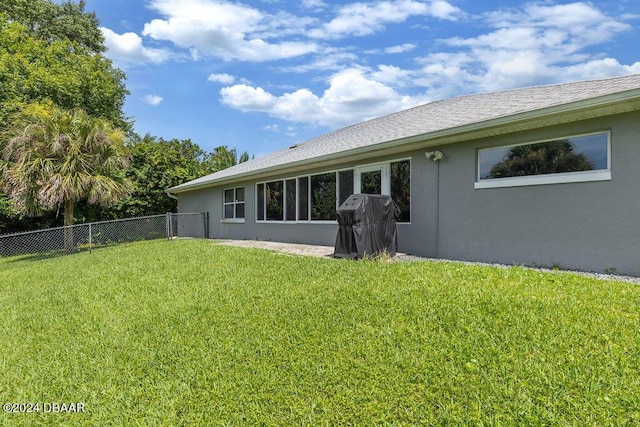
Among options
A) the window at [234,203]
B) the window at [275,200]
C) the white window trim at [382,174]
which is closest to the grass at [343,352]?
the white window trim at [382,174]

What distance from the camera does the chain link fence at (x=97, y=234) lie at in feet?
39.2

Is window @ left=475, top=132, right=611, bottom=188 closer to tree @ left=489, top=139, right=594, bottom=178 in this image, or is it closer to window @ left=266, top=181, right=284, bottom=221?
tree @ left=489, top=139, right=594, bottom=178

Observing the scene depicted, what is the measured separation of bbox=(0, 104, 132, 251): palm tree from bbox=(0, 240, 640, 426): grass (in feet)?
26.0

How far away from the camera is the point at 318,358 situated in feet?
9.86

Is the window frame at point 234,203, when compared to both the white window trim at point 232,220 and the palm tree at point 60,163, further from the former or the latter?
the palm tree at point 60,163

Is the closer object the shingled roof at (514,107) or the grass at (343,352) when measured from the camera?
the grass at (343,352)

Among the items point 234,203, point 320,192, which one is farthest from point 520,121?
point 234,203

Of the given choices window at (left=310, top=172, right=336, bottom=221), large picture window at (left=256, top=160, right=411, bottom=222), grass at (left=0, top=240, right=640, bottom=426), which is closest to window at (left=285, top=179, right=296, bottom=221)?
large picture window at (left=256, top=160, right=411, bottom=222)

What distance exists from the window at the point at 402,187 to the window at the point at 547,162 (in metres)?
1.63

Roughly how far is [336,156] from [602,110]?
526 cm

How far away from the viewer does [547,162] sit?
19.4 ft

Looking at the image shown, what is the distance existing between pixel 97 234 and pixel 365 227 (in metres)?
11.5

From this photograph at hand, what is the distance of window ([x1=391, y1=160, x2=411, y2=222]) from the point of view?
8.05m

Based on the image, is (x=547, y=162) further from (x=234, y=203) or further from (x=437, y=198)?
(x=234, y=203)
